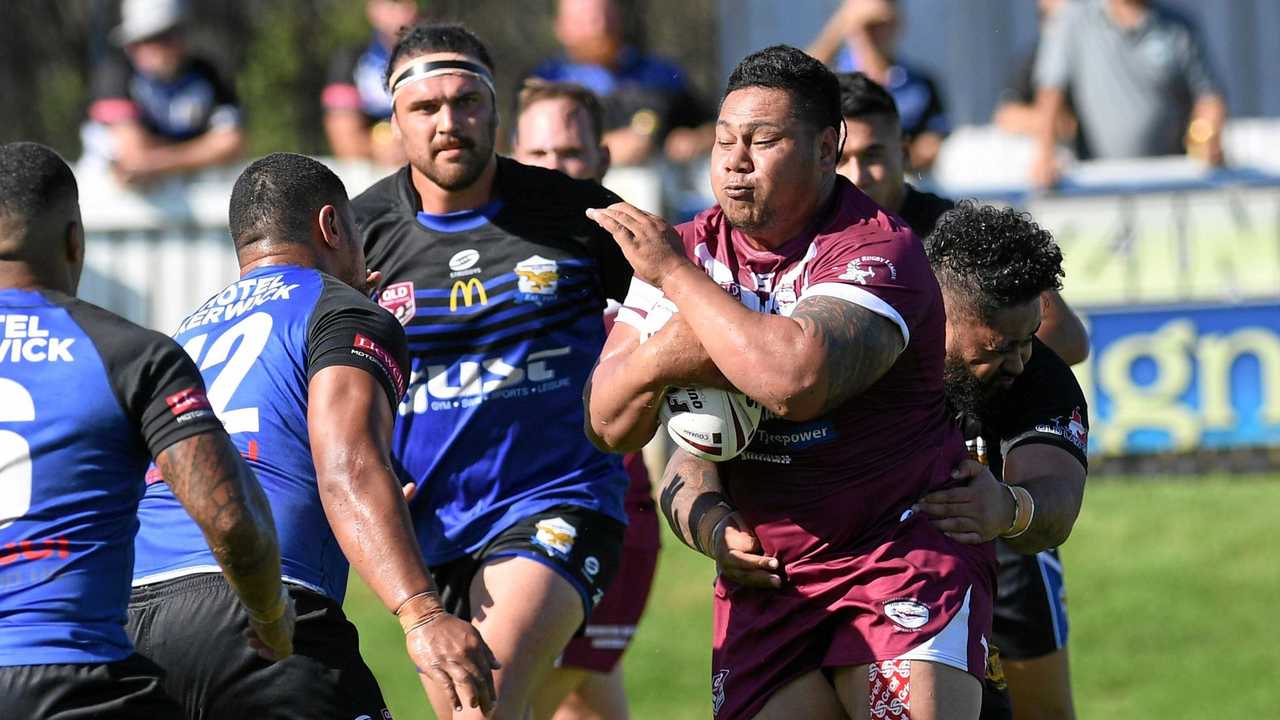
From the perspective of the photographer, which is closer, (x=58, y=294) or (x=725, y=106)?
(x=58, y=294)

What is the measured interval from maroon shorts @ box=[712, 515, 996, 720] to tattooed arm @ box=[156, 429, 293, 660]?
4.08 ft

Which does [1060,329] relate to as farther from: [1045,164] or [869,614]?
[1045,164]

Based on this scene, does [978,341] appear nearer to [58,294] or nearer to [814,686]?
[814,686]

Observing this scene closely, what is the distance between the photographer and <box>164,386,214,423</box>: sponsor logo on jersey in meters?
3.95

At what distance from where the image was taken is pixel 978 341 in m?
4.75

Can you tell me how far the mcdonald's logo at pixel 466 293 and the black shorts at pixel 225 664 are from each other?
1.62 metres

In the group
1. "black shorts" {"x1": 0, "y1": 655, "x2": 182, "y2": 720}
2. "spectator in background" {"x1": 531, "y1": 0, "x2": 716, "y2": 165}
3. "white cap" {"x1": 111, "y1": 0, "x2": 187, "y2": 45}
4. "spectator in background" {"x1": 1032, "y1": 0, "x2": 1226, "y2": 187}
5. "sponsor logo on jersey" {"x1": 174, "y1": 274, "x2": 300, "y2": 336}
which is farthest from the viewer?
"white cap" {"x1": 111, "y1": 0, "x2": 187, "y2": 45}

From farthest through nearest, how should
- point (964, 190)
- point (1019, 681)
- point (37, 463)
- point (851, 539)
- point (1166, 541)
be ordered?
point (964, 190), point (1166, 541), point (1019, 681), point (851, 539), point (37, 463)

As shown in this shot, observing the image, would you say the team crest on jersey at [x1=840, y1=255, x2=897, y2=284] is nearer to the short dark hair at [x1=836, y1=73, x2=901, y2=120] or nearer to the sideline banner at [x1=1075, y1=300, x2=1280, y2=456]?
the short dark hair at [x1=836, y1=73, x2=901, y2=120]

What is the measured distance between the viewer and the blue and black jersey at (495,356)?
5.80 meters

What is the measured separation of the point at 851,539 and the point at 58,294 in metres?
2.00

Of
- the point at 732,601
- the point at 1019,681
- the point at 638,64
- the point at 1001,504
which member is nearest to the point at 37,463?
the point at 732,601

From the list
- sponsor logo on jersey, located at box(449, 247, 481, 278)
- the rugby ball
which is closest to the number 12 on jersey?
the rugby ball

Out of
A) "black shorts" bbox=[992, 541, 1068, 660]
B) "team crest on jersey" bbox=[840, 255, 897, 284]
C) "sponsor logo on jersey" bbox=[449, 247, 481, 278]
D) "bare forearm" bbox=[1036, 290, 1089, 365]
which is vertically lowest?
"black shorts" bbox=[992, 541, 1068, 660]
